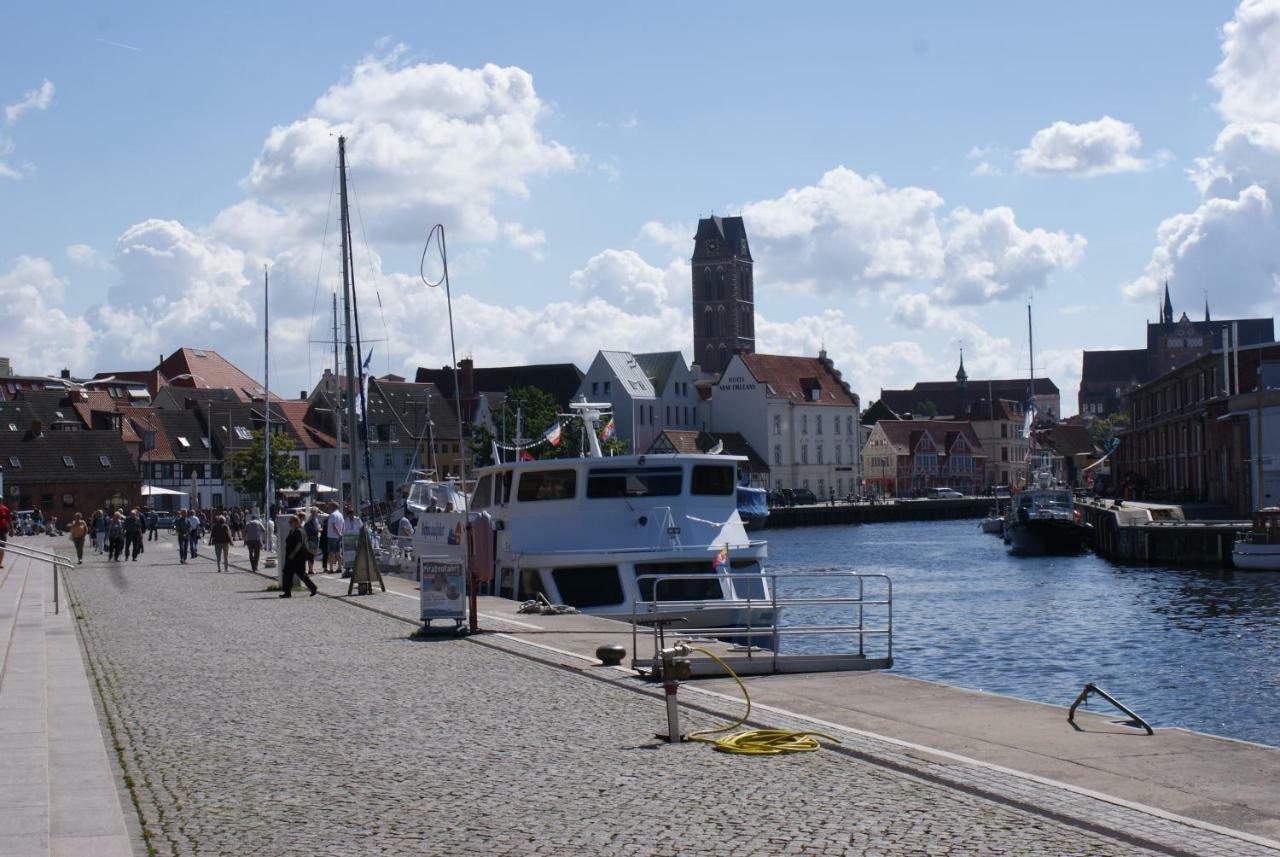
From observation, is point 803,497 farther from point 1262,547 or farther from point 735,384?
point 1262,547

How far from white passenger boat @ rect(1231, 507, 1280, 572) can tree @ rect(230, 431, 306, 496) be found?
184 ft

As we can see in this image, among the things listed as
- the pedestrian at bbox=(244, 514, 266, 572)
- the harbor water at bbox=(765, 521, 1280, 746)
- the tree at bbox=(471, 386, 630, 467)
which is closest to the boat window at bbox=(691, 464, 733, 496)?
the harbor water at bbox=(765, 521, 1280, 746)

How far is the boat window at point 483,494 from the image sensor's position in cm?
3115

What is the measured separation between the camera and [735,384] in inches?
5630

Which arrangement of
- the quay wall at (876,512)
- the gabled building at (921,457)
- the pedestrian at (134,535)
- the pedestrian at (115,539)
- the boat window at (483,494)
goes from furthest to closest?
1. the gabled building at (921,457)
2. the quay wall at (876,512)
3. the pedestrian at (134,535)
4. the pedestrian at (115,539)
5. the boat window at (483,494)

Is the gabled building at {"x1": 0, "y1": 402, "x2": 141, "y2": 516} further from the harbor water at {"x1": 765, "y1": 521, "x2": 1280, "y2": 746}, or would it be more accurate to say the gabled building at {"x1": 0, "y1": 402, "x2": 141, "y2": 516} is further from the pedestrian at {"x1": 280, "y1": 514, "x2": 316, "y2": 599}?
the pedestrian at {"x1": 280, "y1": 514, "x2": 316, "y2": 599}

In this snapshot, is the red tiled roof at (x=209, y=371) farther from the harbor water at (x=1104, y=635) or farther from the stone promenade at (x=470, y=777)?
the stone promenade at (x=470, y=777)

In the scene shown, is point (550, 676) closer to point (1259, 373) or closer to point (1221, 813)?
point (1221, 813)

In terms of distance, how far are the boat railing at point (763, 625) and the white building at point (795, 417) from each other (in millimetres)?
97720

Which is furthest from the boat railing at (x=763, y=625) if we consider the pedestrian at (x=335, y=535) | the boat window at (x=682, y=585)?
the pedestrian at (x=335, y=535)

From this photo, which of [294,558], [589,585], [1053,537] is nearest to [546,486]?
[589,585]

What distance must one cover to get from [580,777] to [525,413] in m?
104

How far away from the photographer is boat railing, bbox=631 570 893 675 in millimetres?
17234

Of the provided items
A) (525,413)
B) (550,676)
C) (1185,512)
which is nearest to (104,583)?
(550,676)
